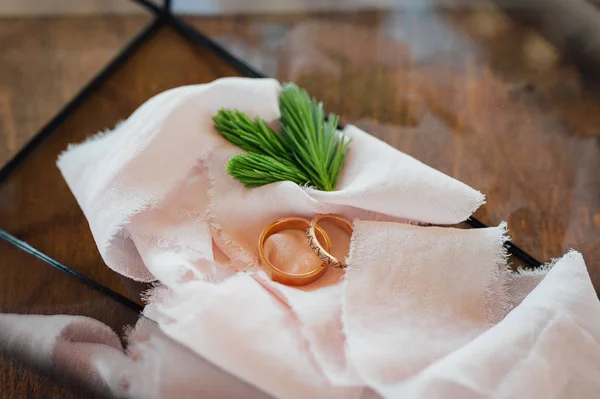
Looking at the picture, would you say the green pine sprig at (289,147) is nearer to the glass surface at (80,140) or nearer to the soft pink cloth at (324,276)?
the soft pink cloth at (324,276)

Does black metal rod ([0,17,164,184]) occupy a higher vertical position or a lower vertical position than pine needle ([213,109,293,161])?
higher

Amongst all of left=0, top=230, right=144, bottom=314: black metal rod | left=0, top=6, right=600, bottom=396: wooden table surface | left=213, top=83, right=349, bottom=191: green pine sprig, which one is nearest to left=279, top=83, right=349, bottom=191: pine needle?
left=213, top=83, right=349, bottom=191: green pine sprig

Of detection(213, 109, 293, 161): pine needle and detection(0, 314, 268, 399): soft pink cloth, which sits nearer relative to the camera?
detection(0, 314, 268, 399): soft pink cloth

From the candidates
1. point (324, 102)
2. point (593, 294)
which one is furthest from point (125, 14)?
point (593, 294)

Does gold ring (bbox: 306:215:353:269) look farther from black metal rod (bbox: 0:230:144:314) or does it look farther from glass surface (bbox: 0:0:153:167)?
glass surface (bbox: 0:0:153:167)

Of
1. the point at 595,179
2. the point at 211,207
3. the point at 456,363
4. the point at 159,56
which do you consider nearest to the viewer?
the point at 456,363

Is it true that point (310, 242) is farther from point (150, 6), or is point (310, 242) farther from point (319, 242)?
point (150, 6)

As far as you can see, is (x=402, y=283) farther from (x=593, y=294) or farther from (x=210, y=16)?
(x=210, y=16)
